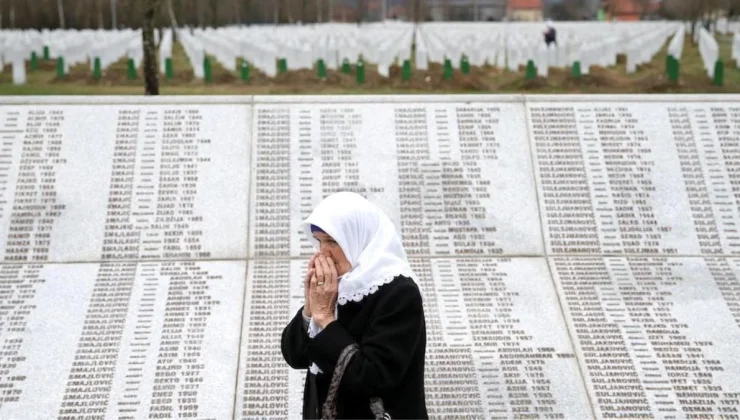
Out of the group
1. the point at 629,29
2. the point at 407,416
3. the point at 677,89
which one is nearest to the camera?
the point at 407,416

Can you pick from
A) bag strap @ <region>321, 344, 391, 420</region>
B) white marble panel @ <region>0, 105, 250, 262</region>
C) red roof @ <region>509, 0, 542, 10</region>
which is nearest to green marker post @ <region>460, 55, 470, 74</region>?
white marble panel @ <region>0, 105, 250, 262</region>

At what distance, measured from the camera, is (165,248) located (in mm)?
7344

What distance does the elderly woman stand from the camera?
3.64 metres

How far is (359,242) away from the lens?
377cm

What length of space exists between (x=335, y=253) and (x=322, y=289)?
0.15 metres

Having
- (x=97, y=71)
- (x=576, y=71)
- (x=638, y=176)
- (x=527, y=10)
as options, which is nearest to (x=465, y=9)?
(x=527, y=10)

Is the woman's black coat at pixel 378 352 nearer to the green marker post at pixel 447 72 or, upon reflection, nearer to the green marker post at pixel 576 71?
the green marker post at pixel 447 72

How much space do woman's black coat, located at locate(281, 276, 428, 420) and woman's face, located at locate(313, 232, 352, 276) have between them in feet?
0.48

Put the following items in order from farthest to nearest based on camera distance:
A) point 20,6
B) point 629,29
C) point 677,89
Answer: point 629,29, point 20,6, point 677,89

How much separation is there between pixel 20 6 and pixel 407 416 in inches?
1014

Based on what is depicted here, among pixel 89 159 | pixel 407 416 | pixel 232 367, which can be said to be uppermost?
pixel 407 416

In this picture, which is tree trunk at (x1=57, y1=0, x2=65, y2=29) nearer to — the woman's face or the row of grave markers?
the row of grave markers

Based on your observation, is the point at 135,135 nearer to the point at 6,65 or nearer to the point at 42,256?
the point at 42,256

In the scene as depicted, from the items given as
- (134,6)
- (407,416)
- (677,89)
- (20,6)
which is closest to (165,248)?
(407,416)
